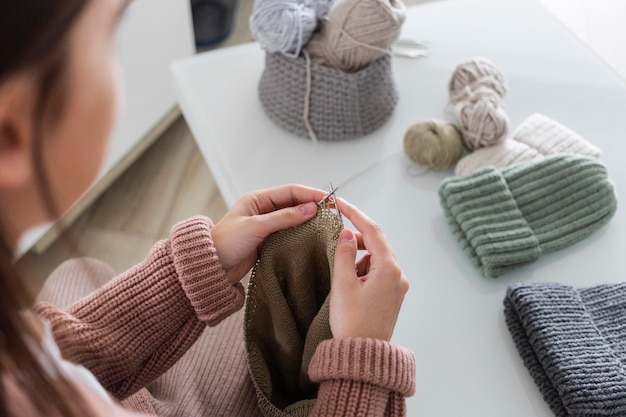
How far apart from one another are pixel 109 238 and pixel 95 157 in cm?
105

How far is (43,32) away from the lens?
38 centimetres

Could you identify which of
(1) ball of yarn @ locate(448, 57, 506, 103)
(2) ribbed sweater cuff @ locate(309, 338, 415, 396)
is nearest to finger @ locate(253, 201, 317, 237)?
(2) ribbed sweater cuff @ locate(309, 338, 415, 396)

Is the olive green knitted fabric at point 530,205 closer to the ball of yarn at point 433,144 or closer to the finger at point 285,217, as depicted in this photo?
the ball of yarn at point 433,144

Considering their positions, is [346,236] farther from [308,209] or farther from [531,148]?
[531,148]

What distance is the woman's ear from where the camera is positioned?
38cm

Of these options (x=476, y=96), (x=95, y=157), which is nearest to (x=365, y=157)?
(x=476, y=96)

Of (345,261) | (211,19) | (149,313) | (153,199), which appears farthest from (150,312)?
(211,19)

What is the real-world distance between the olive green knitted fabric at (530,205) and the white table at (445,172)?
24mm

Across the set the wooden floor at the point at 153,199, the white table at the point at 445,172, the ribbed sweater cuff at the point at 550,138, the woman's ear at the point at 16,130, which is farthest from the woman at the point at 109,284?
the wooden floor at the point at 153,199

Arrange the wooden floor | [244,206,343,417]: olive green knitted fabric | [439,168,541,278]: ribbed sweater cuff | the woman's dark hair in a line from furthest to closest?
the wooden floor → [439,168,541,278]: ribbed sweater cuff → [244,206,343,417]: olive green knitted fabric → the woman's dark hair

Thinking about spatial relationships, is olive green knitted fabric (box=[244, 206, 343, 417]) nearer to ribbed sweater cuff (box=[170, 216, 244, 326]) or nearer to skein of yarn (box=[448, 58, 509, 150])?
ribbed sweater cuff (box=[170, 216, 244, 326])

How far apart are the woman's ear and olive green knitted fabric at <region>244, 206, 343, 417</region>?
0.32 metres

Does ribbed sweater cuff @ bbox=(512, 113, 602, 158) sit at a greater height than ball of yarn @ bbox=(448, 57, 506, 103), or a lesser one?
lesser

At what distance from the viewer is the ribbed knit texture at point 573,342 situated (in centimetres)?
66
